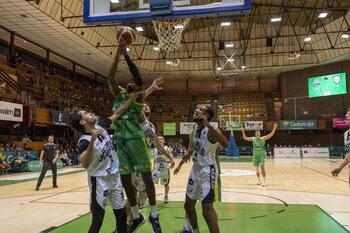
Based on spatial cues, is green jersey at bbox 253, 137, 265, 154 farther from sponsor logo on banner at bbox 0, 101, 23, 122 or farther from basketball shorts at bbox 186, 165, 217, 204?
sponsor logo on banner at bbox 0, 101, 23, 122

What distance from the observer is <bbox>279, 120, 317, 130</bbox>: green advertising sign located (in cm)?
3284

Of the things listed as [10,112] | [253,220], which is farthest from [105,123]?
[10,112]

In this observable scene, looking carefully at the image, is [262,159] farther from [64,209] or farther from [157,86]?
[157,86]

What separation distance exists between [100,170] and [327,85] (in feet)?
98.9

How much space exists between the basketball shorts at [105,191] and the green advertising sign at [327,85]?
1151 inches

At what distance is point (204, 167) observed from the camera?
4.68 m

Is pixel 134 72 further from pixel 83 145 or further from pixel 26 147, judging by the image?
pixel 26 147

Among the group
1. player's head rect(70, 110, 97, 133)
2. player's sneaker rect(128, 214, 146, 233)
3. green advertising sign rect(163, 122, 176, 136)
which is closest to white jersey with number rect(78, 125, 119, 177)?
player's head rect(70, 110, 97, 133)

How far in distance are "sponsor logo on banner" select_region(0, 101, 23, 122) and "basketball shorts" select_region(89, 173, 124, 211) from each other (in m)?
15.4

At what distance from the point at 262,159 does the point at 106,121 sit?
30.7 feet

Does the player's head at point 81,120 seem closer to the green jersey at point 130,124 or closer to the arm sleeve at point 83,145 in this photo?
the arm sleeve at point 83,145

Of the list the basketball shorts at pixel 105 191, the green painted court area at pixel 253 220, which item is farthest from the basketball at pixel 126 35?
the green painted court area at pixel 253 220

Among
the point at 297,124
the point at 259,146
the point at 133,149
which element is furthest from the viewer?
the point at 297,124

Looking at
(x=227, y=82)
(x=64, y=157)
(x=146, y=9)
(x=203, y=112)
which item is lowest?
(x=64, y=157)
